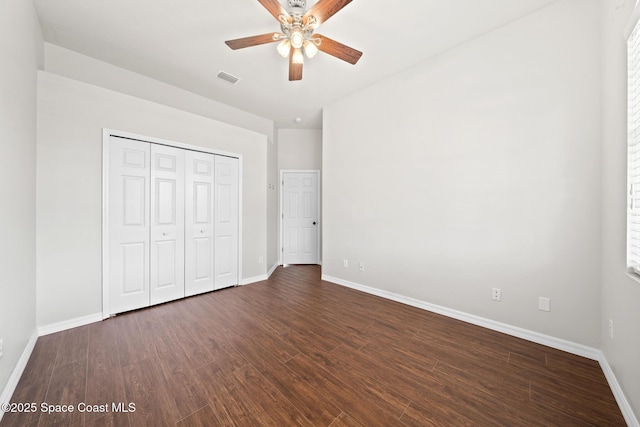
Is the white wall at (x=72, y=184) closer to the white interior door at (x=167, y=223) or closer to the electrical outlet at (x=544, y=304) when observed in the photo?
the white interior door at (x=167, y=223)

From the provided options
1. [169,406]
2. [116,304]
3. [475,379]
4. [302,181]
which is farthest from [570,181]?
[116,304]

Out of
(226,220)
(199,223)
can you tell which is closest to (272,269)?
(226,220)

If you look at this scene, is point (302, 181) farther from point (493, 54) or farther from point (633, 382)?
point (633, 382)

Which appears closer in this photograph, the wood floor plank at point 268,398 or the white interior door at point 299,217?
the wood floor plank at point 268,398

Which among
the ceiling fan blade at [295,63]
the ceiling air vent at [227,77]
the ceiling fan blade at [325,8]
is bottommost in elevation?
the ceiling fan blade at [295,63]

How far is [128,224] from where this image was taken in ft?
8.88

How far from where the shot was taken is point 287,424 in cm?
127

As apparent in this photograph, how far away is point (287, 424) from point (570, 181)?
2.80 m

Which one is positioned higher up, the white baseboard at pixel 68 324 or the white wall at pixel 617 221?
the white wall at pixel 617 221

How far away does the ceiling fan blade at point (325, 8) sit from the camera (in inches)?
61.8

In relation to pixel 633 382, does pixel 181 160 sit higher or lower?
higher

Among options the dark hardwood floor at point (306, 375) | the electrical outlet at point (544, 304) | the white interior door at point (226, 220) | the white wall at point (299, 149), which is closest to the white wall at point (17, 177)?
→ the dark hardwood floor at point (306, 375)

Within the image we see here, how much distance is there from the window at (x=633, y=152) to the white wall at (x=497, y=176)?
0.51m

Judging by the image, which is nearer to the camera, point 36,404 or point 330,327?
point 36,404
